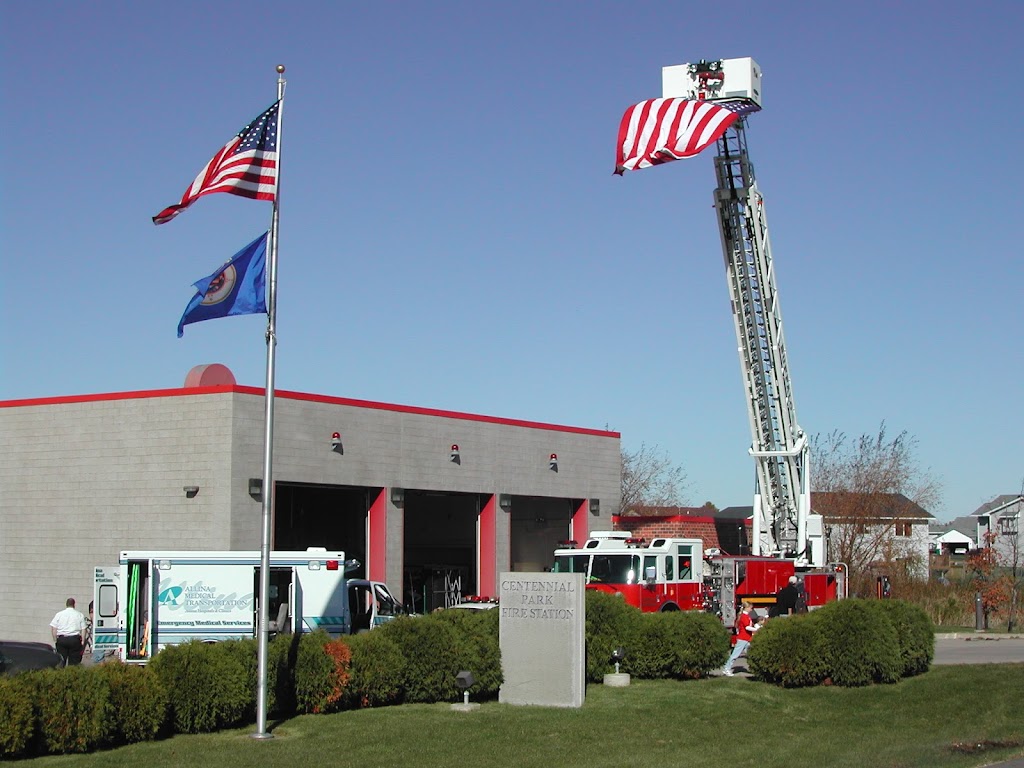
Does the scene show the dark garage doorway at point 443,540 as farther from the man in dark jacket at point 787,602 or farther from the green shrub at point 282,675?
the green shrub at point 282,675

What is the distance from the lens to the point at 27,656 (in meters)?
21.9

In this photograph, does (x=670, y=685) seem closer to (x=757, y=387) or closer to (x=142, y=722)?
(x=142, y=722)

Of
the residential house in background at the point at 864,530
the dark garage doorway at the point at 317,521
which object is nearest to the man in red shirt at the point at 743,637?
the dark garage doorway at the point at 317,521

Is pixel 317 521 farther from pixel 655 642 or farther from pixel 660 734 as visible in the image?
pixel 660 734

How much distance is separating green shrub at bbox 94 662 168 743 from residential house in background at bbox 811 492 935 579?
3558 centimetres

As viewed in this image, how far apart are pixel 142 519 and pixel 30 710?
1533 centimetres

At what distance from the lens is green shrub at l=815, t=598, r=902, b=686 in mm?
20234

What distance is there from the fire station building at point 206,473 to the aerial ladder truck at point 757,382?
25.9 feet

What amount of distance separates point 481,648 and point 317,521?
2119 centimetres

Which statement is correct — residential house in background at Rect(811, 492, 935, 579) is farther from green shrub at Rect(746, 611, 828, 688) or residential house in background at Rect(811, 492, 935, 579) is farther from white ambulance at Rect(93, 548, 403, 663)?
white ambulance at Rect(93, 548, 403, 663)

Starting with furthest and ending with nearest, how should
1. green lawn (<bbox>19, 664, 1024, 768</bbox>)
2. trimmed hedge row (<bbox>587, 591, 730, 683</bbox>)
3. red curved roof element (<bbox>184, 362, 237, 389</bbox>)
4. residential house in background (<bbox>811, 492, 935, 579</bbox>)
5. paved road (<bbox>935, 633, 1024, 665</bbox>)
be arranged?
1. residential house in background (<bbox>811, 492, 935, 579</bbox>)
2. red curved roof element (<bbox>184, 362, 237, 389</bbox>)
3. paved road (<bbox>935, 633, 1024, 665</bbox>)
4. trimmed hedge row (<bbox>587, 591, 730, 683</bbox>)
5. green lawn (<bbox>19, 664, 1024, 768</bbox>)

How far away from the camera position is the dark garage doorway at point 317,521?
37094mm

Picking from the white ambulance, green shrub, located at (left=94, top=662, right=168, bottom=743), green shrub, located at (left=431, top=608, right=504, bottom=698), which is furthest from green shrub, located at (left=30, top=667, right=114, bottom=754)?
the white ambulance

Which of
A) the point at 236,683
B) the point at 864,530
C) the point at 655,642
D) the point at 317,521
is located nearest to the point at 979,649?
the point at 655,642
